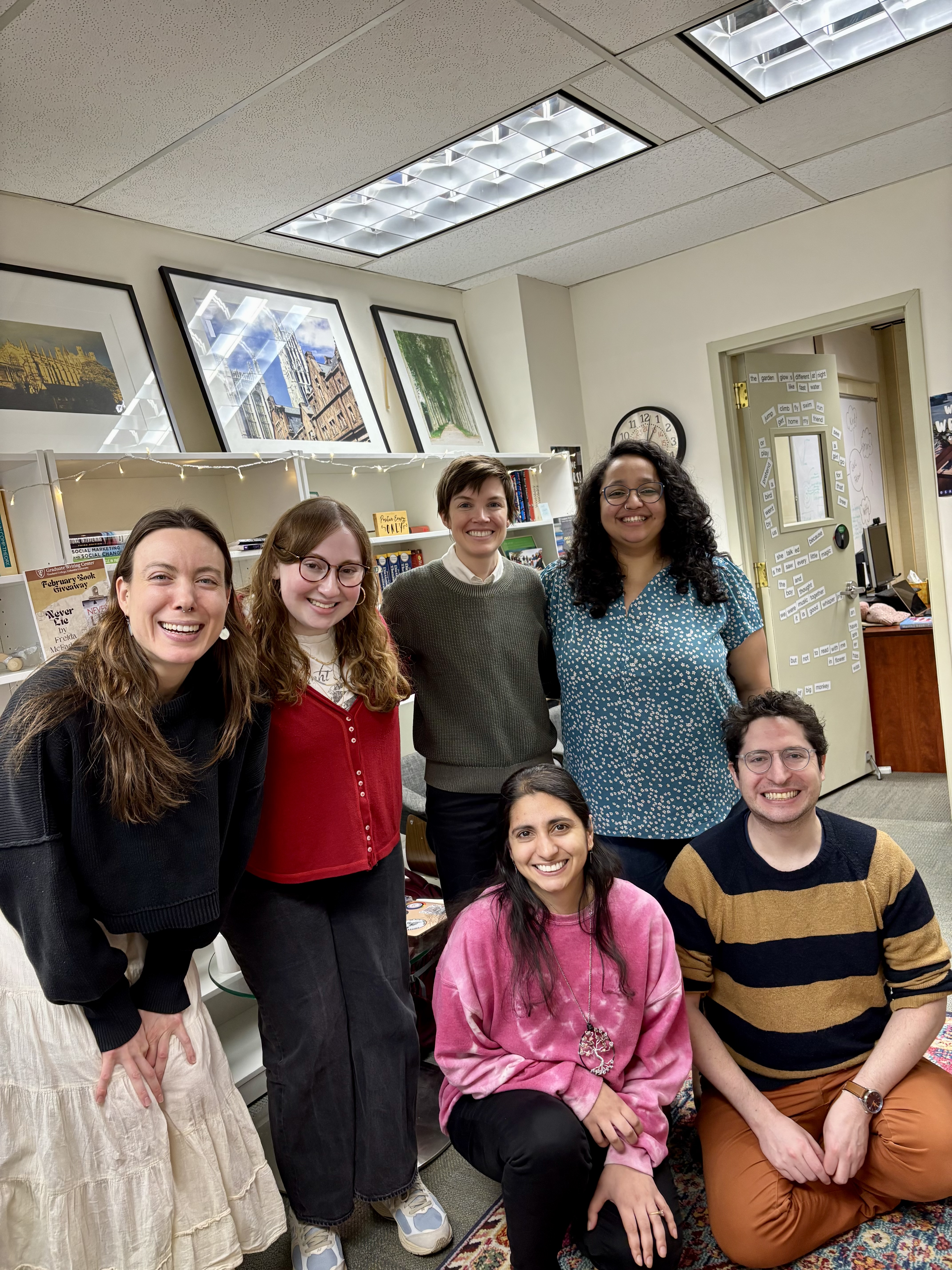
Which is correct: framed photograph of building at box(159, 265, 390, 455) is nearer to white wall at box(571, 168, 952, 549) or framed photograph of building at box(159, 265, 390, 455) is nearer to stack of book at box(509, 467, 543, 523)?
stack of book at box(509, 467, 543, 523)

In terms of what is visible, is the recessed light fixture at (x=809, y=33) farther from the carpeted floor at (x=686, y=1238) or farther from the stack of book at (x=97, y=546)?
the carpeted floor at (x=686, y=1238)

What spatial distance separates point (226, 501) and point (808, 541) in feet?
8.86

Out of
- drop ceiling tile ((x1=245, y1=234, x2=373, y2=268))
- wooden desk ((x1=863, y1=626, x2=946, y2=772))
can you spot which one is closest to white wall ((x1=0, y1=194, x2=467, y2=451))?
drop ceiling tile ((x1=245, y1=234, x2=373, y2=268))

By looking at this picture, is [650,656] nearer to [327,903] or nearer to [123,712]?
[327,903]

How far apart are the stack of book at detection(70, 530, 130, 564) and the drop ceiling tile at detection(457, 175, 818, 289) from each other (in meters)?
2.25

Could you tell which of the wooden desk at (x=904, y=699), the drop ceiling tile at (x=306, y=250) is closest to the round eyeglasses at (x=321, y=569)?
the drop ceiling tile at (x=306, y=250)

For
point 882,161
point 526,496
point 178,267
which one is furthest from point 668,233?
point 178,267

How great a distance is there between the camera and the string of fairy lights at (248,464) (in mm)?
2670

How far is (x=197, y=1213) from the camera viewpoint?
1597 millimetres

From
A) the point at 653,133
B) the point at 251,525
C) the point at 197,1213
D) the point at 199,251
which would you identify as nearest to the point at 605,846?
the point at 197,1213

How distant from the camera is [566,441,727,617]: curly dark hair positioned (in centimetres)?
207

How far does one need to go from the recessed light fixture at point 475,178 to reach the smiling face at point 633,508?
4.05ft

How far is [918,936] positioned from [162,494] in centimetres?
261

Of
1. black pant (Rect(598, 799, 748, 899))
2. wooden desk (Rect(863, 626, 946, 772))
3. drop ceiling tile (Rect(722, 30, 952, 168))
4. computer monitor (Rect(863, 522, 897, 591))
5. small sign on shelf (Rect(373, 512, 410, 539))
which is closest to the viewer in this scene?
black pant (Rect(598, 799, 748, 899))
